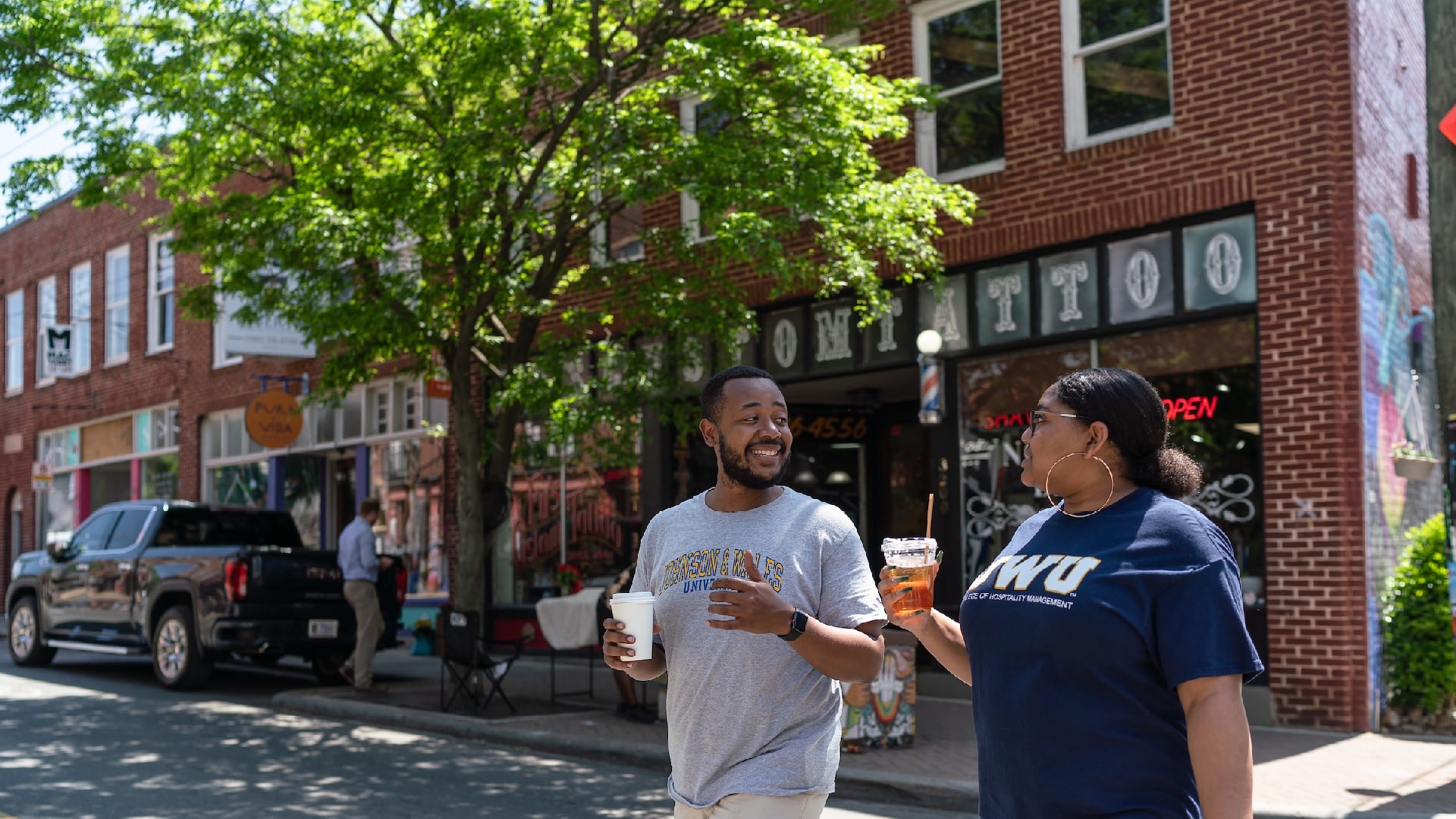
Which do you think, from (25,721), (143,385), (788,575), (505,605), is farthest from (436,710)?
(143,385)

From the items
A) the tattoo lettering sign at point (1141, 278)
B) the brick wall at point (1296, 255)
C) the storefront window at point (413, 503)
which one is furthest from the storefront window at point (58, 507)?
the brick wall at point (1296, 255)

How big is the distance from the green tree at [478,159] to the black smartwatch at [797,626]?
290 inches

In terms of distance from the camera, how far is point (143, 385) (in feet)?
91.4

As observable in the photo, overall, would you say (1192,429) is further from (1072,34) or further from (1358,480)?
(1072,34)

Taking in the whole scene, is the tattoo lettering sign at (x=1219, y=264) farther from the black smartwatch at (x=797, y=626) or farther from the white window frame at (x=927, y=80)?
the black smartwatch at (x=797, y=626)

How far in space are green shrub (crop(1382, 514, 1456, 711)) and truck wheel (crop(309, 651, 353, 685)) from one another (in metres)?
9.98

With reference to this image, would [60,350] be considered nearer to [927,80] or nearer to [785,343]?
[785,343]

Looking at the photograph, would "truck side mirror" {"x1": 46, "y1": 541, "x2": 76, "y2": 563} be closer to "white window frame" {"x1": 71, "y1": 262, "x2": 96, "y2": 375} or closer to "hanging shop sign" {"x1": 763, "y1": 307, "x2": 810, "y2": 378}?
"hanging shop sign" {"x1": 763, "y1": 307, "x2": 810, "y2": 378}

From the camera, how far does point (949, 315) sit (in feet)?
44.0

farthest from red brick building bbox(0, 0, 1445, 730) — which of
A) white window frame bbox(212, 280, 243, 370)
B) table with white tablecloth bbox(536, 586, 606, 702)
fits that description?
white window frame bbox(212, 280, 243, 370)

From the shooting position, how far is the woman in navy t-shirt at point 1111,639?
99.8 inches

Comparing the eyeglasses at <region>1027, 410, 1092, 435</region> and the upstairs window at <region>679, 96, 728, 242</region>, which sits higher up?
the upstairs window at <region>679, 96, 728, 242</region>

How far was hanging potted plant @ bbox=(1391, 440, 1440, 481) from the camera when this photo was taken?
1115 centimetres

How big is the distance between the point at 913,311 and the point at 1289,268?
12.4 feet
